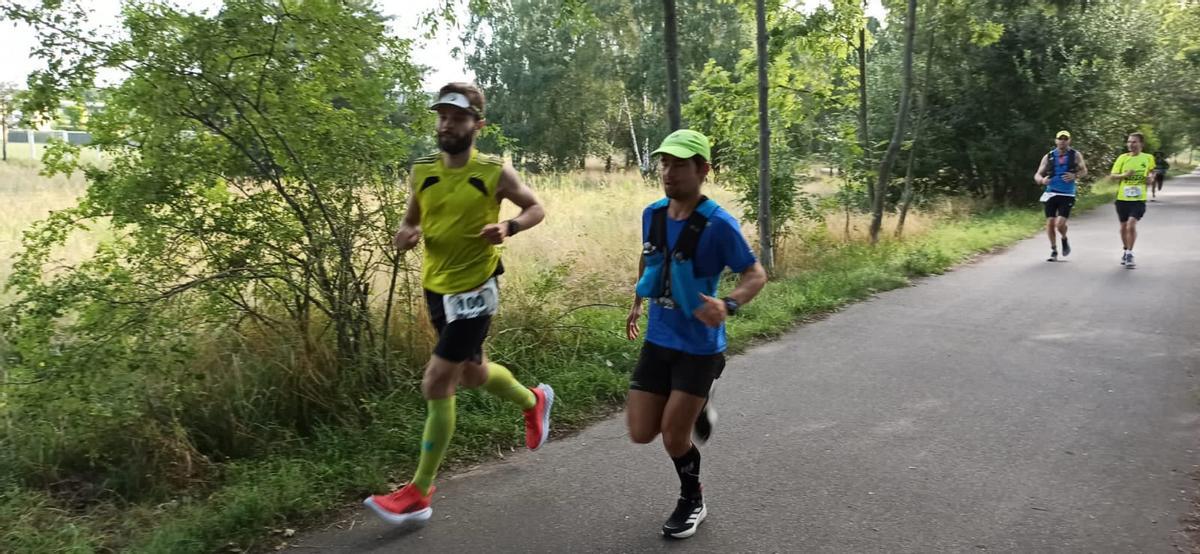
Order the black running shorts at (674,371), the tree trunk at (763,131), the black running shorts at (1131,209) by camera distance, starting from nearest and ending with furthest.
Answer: the black running shorts at (674,371)
the tree trunk at (763,131)
the black running shorts at (1131,209)

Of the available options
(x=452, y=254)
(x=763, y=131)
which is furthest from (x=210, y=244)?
(x=763, y=131)

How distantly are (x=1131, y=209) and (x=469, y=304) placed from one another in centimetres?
1114

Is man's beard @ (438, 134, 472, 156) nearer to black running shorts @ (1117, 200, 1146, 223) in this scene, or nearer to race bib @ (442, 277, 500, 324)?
race bib @ (442, 277, 500, 324)

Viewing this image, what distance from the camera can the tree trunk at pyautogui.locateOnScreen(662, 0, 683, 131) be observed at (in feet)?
25.5

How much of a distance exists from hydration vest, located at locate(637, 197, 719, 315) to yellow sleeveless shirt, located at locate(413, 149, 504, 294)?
2.56 ft

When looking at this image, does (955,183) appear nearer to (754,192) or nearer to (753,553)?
(754,192)

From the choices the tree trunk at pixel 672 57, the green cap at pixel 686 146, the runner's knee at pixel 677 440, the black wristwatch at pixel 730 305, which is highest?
the tree trunk at pixel 672 57

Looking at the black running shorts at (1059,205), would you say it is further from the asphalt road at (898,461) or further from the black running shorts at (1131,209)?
the asphalt road at (898,461)

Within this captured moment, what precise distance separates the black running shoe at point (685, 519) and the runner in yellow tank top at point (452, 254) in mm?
1128

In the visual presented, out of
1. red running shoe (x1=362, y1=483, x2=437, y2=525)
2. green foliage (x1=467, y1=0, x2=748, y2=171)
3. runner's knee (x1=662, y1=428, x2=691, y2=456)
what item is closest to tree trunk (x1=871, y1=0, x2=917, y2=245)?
runner's knee (x1=662, y1=428, x2=691, y2=456)

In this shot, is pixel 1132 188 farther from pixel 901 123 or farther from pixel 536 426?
pixel 536 426

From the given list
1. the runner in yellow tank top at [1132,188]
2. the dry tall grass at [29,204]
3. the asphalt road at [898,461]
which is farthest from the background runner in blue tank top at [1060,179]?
the dry tall grass at [29,204]

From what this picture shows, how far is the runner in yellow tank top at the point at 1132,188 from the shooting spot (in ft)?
36.4

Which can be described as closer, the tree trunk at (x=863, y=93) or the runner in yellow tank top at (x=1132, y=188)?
the runner in yellow tank top at (x=1132, y=188)
